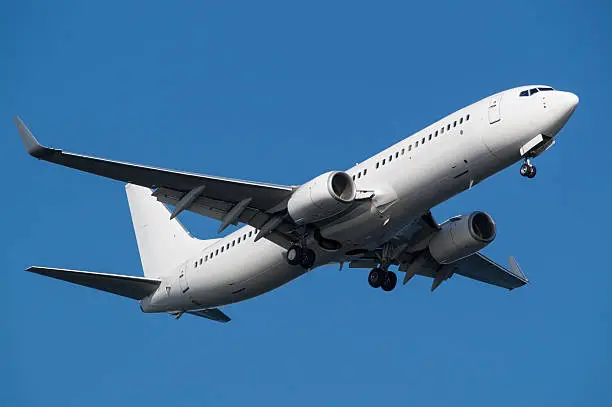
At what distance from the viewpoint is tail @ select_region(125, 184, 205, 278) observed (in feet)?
150

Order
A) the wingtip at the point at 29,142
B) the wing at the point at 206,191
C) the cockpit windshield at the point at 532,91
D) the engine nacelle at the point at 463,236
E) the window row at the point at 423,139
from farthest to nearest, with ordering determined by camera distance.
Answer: the engine nacelle at the point at 463,236 < the window row at the point at 423,139 < the cockpit windshield at the point at 532,91 < the wing at the point at 206,191 < the wingtip at the point at 29,142

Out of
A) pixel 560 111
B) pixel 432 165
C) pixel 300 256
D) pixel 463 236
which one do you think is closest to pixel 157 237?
pixel 300 256

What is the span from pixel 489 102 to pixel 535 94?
155 centimetres

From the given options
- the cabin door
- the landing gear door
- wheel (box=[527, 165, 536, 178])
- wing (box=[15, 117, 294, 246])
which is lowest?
the cabin door

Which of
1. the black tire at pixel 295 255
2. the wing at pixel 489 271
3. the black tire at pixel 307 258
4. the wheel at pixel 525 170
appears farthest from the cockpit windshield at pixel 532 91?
the wing at pixel 489 271

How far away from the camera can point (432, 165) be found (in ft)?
119

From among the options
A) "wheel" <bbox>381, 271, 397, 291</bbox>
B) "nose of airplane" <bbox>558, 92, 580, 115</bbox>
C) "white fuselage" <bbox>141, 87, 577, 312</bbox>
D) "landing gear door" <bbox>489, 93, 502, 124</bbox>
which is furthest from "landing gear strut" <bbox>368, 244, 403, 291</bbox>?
"nose of airplane" <bbox>558, 92, 580, 115</bbox>

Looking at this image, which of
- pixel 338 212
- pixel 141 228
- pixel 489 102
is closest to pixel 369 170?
pixel 338 212

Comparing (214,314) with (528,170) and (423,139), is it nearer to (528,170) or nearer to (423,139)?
(423,139)

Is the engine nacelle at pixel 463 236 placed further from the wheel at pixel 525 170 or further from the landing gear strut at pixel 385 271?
the wheel at pixel 525 170

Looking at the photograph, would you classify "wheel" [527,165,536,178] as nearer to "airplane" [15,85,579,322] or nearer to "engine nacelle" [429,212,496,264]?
"airplane" [15,85,579,322]

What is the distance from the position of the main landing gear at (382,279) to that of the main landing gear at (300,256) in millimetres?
4151

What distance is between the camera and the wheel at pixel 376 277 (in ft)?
138

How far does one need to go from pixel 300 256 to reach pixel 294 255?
9.9 inches
